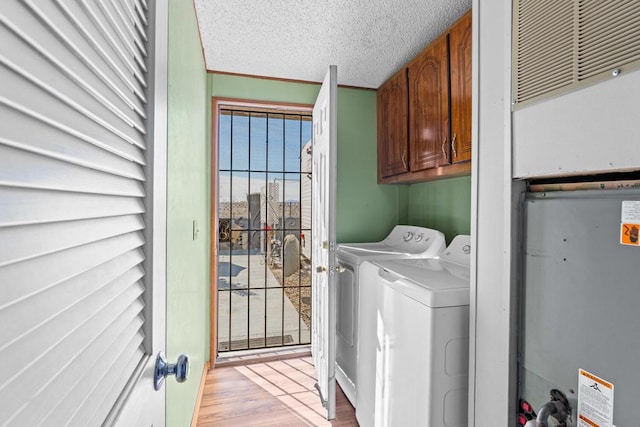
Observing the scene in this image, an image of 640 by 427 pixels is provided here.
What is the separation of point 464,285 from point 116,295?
4.08ft

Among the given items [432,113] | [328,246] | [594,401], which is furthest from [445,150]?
[594,401]

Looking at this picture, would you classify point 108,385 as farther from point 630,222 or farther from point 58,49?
point 630,222

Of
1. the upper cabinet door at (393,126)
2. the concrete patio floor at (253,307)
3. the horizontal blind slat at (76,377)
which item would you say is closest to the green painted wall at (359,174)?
the upper cabinet door at (393,126)

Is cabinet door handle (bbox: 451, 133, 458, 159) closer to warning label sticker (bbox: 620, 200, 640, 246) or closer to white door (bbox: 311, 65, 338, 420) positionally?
white door (bbox: 311, 65, 338, 420)

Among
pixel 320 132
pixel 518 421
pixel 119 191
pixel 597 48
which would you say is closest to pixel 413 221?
pixel 320 132

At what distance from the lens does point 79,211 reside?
0.36 metres

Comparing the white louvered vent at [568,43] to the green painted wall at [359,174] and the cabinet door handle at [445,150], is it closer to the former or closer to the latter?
the cabinet door handle at [445,150]

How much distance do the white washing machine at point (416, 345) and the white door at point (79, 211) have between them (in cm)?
98

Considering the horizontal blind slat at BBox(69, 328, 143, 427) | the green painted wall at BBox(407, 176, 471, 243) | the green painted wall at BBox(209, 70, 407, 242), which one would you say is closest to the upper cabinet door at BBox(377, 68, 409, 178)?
the green painted wall at BBox(209, 70, 407, 242)

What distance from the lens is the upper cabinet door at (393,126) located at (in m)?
2.30

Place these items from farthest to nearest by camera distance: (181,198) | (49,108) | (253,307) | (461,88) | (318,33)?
(253,307), (318,33), (461,88), (181,198), (49,108)

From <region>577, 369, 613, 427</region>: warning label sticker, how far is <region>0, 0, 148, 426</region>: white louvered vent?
0.95 metres

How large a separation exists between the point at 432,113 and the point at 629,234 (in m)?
1.49

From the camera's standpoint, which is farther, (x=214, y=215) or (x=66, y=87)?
(x=214, y=215)
